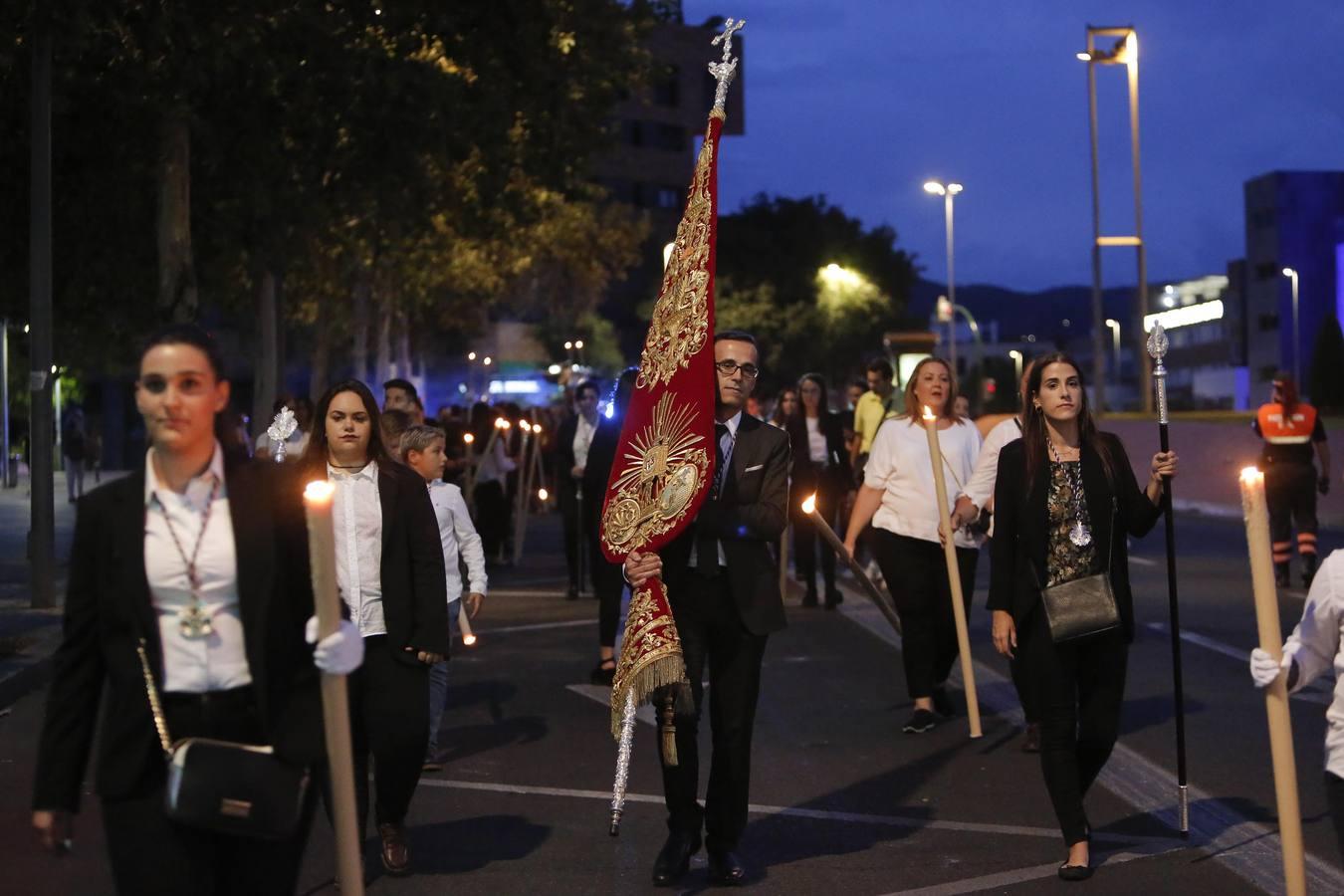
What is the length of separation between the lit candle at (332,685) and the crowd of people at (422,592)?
6cm

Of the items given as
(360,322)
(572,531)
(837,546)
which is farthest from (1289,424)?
(360,322)

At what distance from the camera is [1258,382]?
3898 inches

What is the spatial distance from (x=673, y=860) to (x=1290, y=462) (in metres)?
12.5

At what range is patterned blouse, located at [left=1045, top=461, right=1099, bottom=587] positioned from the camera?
7090 mm

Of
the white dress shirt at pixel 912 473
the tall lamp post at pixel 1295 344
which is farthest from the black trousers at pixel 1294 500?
the tall lamp post at pixel 1295 344

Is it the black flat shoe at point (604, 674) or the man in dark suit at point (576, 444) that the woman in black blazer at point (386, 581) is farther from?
the man in dark suit at point (576, 444)

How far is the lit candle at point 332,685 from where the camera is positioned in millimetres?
3678

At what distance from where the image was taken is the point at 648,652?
6684 mm

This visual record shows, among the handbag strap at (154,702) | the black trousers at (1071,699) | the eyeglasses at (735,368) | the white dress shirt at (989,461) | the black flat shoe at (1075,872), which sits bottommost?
the black flat shoe at (1075,872)

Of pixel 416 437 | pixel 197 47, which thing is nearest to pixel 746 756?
pixel 416 437

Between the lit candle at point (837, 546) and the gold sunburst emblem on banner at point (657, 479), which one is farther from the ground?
the gold sunburst emblem on banner at point (657, 479)

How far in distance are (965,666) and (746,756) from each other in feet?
10.3

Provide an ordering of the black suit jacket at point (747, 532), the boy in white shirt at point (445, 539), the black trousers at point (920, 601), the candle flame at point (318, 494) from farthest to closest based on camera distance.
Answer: the black trousers at point (920, 601)
the boy in white shirt at point (445, 539)
the black suit jacket at point (747, 532)
the candle flame at point (318, 494)

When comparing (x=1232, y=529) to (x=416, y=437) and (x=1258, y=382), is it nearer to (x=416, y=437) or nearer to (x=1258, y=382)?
(x=416, y=437)
